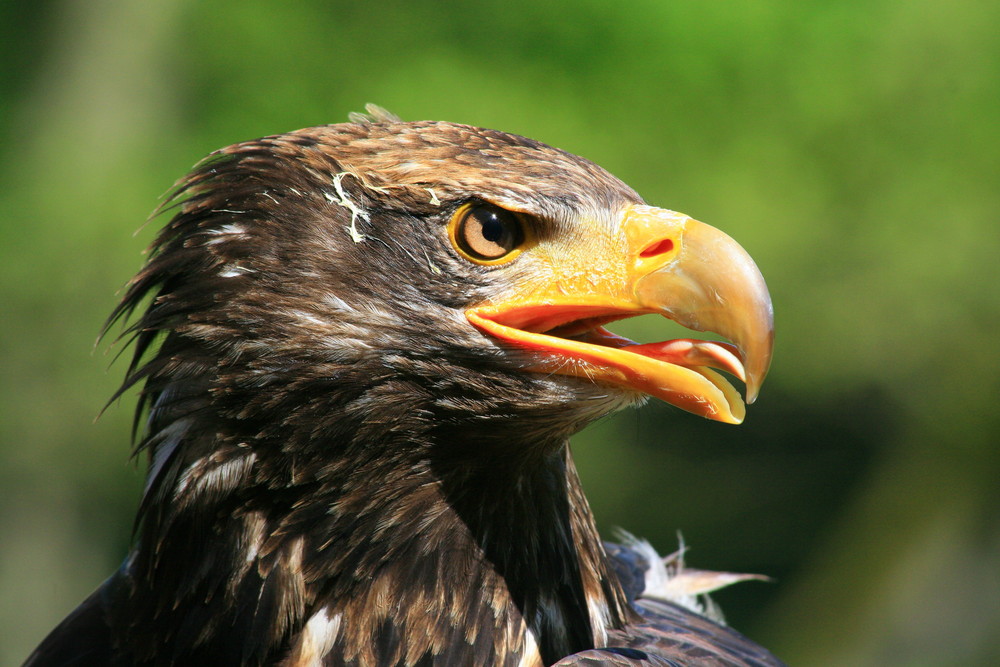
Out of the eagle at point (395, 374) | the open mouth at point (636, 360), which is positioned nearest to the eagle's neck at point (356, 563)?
the eagle at point (395, 374)

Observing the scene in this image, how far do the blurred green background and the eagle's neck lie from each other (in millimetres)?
4395

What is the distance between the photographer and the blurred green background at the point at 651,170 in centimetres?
734

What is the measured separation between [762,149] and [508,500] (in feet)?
18.9

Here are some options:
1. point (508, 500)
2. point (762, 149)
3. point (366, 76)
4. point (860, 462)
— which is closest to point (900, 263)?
point (762, 149)

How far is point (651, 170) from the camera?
7297 millimetres

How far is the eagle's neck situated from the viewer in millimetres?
2252

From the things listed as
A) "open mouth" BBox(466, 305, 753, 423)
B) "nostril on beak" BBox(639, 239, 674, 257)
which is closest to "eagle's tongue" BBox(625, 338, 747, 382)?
"open mouth" BBox(466, 305, 753, 423)

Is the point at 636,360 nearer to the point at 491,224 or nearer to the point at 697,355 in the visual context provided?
the point at 697,355

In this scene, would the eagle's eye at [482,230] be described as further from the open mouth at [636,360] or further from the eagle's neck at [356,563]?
the eagle's neck at [356,563]

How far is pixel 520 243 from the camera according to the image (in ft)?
7.27

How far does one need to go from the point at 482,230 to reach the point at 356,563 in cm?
76

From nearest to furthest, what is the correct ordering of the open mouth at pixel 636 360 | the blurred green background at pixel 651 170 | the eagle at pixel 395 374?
the open mouth at pixel 636 360
the eagle at pixel 395 374
the blurred green background at pixel 651 170

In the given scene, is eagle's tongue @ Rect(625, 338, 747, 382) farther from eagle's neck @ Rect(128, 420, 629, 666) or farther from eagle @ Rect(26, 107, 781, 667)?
eagle's neck @ Rect(128, 420, 629, 666)

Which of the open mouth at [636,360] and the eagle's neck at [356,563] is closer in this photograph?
the open mouth at [636,360]
